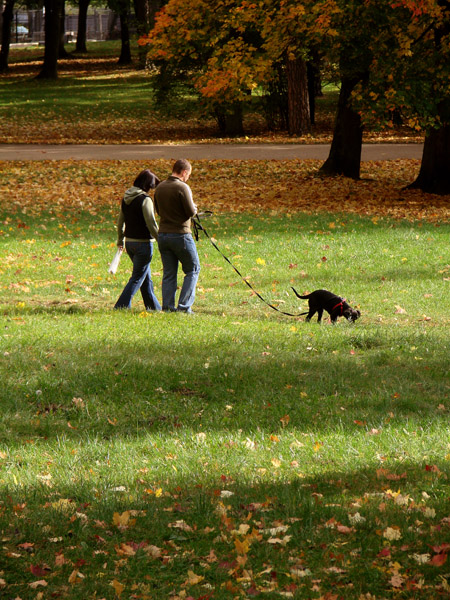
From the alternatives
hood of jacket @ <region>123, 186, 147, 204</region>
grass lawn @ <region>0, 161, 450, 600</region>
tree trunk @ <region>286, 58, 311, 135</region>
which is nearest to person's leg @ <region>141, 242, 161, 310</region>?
grass lawn @ <region>0, 161, 450, 600</region>

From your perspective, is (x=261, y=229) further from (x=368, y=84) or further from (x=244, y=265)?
(x=368, y=84)

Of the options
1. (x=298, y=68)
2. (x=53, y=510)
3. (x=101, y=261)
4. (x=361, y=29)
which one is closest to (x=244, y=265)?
(x=101, y=261)

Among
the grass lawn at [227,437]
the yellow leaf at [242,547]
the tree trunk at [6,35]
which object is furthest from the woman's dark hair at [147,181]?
the tree trunk at [6,35]

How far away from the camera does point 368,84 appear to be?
17.6 meters

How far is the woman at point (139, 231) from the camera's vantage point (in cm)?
919

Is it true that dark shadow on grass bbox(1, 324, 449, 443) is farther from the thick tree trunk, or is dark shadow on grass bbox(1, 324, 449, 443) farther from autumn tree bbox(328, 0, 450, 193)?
the thick tree trunk

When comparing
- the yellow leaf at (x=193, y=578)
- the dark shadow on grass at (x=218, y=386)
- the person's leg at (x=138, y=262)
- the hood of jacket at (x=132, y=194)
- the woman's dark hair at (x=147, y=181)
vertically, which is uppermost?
the woman's dark hair at (x=147, y=181)

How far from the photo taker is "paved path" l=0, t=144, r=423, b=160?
965 inches

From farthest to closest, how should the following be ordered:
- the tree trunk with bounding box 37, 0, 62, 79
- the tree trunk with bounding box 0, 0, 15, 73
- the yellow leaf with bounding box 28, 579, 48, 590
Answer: the tree trunk with bounding box 0, 0, 15, 73, the tree trunk with bounding box 37, 0, 62, 79, the yellow leaf with bounding box 28, 579, 48, 590

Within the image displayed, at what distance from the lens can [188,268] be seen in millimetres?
9586

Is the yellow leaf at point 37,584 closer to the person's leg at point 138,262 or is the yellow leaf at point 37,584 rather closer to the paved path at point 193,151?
the person's leg at point 138,262

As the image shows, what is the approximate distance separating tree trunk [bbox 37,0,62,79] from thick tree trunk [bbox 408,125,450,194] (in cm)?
2549

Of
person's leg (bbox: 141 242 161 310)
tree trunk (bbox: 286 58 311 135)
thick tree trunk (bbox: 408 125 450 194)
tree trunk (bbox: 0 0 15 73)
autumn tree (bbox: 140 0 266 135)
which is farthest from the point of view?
tree trunk (bbox: 0 0 15 73)

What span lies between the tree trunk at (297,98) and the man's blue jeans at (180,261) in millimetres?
17910
